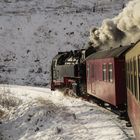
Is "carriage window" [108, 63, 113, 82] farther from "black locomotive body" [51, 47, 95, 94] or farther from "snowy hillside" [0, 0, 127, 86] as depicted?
"snowy hillside" [0, 0, 127, 86]

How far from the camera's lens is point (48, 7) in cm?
5428

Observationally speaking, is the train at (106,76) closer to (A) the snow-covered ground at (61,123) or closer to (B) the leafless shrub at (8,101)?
(A) the snow-covered ground at (61,123)

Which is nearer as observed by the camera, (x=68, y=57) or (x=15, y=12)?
(x=68, y=57)

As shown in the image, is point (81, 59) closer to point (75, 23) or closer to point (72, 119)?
point (72, 119)

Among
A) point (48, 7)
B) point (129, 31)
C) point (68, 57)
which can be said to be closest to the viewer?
point (129, 31)

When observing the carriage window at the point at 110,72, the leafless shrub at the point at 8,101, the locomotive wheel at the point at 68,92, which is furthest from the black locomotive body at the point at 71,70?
the carriage window at the point at 110,72

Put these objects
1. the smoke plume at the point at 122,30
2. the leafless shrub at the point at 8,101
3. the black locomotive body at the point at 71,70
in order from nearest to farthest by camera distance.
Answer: the smoke plume at the point at 122,30 → the black locomotive body at the point at 71,70 → the leafless shrub at the point at 8,101

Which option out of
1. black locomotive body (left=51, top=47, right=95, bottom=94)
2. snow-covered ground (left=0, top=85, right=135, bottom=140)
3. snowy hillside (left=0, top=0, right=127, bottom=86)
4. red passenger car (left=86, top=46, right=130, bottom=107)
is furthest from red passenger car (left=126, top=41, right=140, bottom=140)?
snowy hillside (left=0, top=0, right=127, bottom=86)

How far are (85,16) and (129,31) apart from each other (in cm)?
3424

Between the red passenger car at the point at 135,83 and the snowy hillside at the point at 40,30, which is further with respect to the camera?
the snowy hillside at the point at 40,30

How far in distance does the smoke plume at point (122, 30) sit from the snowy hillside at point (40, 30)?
64.4ft

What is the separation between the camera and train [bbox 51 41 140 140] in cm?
981

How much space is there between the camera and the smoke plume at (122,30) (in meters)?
16.3

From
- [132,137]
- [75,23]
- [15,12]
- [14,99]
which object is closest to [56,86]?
[14,99]
